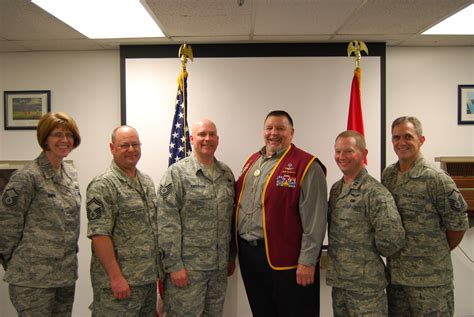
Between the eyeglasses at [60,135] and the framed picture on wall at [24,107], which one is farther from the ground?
the framed picture on wall at [24,107]

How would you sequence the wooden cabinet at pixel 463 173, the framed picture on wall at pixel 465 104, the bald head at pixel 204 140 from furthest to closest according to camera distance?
the framed picture on wall at pixel 465 104 < the wooden cabinet at pixel 463 173 < the bald head at pixel 204 140

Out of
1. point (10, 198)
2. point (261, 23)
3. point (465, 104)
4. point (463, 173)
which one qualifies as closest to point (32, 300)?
point (10, 198)

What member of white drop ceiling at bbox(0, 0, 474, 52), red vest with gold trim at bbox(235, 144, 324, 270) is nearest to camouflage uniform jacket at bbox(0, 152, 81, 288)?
red vest with gold trim at bbox(235, 144, 324, 270)

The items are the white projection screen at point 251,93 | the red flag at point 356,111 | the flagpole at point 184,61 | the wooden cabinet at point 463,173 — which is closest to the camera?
the flagpole at point 184,61

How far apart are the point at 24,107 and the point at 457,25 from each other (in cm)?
411

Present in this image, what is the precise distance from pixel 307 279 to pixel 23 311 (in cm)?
158

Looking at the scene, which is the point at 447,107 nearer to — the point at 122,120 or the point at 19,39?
the point at 122,120

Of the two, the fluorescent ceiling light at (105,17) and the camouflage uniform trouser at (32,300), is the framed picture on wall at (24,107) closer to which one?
the fluorescent ceiling light at (105,17)

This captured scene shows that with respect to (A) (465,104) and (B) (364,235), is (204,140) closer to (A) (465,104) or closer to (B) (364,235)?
(B) (364,235)

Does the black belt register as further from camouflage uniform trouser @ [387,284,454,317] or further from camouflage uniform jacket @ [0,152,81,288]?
camouflage uniform jacket @ [0,152,81,288]

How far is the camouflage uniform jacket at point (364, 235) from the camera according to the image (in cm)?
195

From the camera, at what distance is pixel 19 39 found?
3.22 m

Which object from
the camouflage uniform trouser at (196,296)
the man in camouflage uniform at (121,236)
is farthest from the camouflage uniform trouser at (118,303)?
the camouflage uniform trouser at (196,296)

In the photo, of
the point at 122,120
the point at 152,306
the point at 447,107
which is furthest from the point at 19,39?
the point at 447,107
